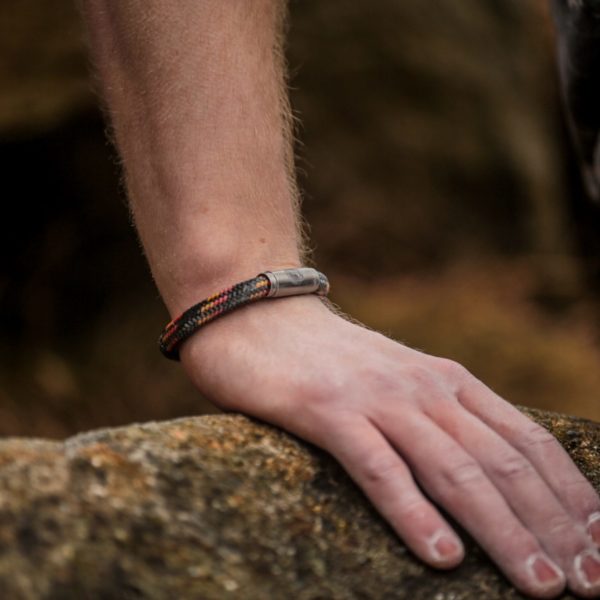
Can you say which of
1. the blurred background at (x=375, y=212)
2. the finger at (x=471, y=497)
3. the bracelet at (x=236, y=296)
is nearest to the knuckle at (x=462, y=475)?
the finger at (x=471, y=497)

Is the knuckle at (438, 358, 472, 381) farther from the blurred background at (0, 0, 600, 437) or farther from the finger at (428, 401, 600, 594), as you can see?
the blurred background at (0, 0, 600, 437)

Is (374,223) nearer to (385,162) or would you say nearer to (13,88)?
(385,162)

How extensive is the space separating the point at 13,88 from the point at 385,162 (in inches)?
57.1

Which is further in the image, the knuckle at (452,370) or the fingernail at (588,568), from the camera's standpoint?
the knuckle at (452,370)

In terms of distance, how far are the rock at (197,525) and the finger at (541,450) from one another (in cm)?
12

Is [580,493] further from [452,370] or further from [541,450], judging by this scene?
[452,370]

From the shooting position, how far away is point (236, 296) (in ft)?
3.47

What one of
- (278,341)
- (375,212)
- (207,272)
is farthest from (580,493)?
(375,212)

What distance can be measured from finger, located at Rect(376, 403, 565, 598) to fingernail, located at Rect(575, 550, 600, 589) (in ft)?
0.07

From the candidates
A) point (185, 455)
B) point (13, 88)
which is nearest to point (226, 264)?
point (185, 455)

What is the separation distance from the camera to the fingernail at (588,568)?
0.86 meters

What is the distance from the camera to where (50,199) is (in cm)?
265

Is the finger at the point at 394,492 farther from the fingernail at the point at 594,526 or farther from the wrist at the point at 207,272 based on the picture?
the wrist at the point at 207,272

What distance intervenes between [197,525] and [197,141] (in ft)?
1.68
